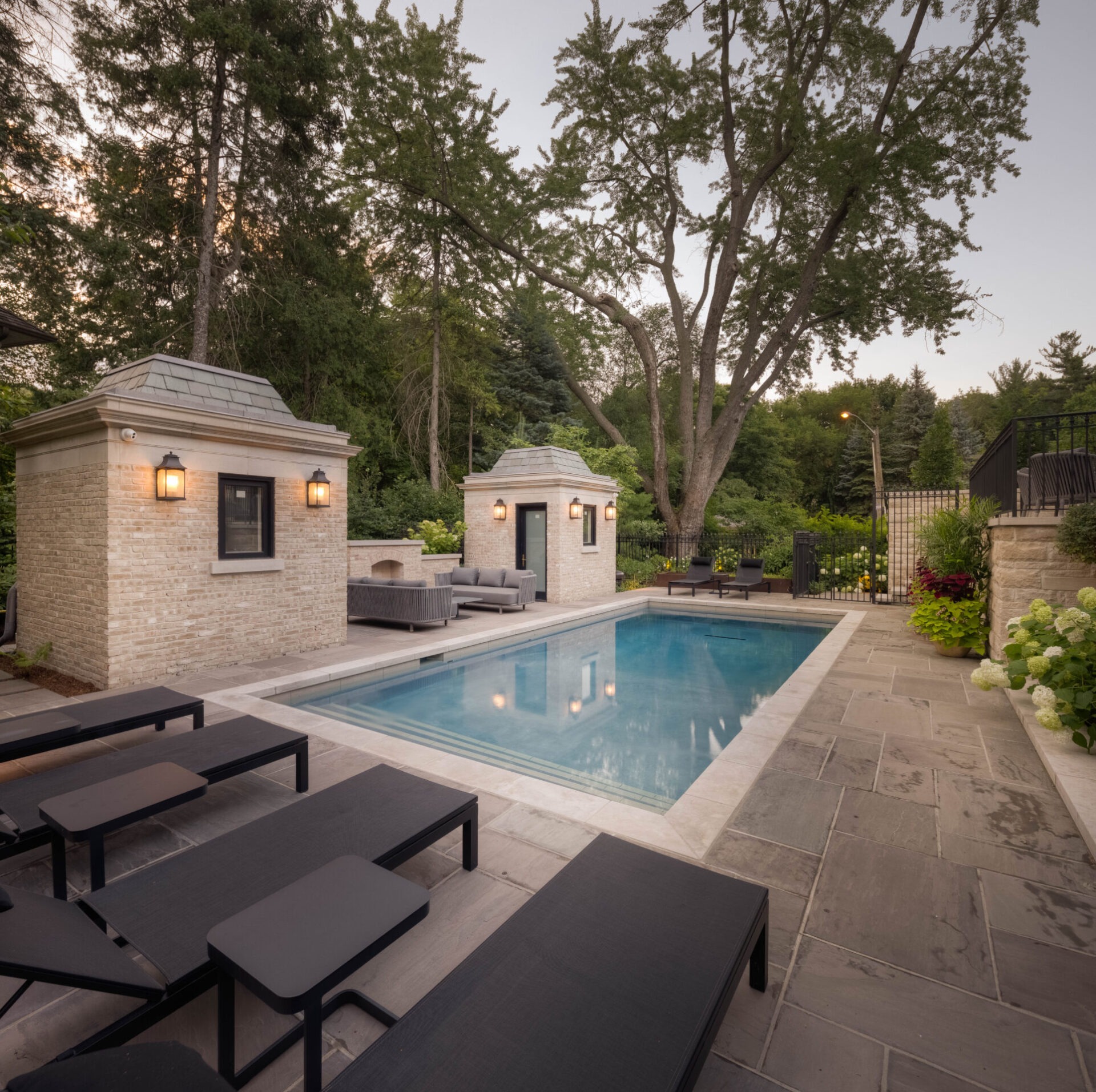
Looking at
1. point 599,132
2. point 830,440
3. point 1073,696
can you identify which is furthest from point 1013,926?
point 830,440

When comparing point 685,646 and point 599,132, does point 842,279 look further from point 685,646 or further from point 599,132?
point 685,646

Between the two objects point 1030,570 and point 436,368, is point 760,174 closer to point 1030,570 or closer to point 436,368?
point 436,368

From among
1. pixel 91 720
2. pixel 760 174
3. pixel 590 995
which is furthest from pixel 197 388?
pixel 760 174

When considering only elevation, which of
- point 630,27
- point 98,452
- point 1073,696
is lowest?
point 1073,696

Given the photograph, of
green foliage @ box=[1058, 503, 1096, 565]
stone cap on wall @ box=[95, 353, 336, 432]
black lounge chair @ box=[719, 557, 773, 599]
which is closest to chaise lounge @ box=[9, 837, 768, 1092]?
green foliage @ box=[1058, 503, 1096, 565]

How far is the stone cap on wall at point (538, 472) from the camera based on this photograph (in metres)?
13.5

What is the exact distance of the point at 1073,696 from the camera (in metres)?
3.90

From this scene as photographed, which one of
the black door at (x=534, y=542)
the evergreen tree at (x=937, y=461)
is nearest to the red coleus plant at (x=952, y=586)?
the black door at (x=534, y=542)

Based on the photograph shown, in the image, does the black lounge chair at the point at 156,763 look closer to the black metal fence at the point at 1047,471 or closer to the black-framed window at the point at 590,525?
the black metal fence at the point at 1047,471

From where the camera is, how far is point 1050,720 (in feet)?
13.0

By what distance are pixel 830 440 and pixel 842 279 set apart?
81.3ft

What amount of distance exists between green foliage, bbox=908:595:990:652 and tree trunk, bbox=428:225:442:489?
14620mm

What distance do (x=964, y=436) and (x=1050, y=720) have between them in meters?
43.3

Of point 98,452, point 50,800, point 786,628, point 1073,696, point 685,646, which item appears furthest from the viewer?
point 786,628
